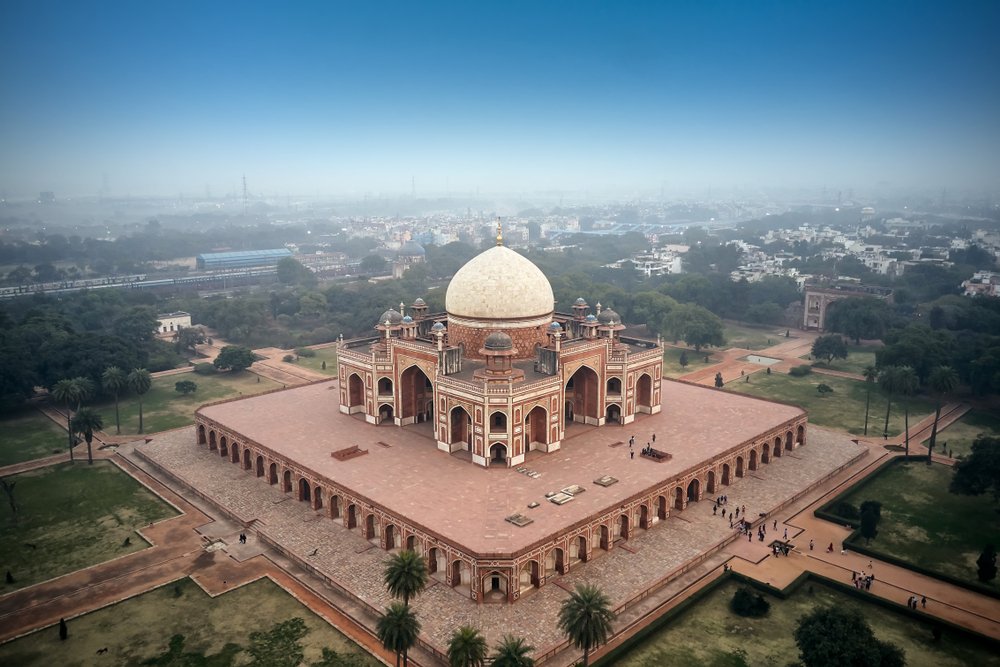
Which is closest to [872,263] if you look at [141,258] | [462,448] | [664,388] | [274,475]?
[664,388]

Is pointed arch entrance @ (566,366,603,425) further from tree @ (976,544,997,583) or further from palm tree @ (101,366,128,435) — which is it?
palm tree @ (101,366,128,435)

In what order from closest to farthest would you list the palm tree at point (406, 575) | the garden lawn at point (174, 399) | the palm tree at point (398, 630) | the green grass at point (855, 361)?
the palm tree at point (398, 630), the palm tree at point (406, 575), the garden lawn at point (174, 399), the green grass at point (855, 361)

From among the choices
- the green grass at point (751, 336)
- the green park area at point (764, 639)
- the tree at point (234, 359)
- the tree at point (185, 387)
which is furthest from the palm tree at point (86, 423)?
the green grass at point (751, 336)

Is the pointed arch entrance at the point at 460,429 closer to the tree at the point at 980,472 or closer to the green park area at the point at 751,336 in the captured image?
the tree at the point at 980,472

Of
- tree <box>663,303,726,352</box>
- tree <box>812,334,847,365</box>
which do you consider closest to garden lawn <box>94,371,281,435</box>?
tree <box>663,303,726,352</box>

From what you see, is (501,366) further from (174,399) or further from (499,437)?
(174,399)
